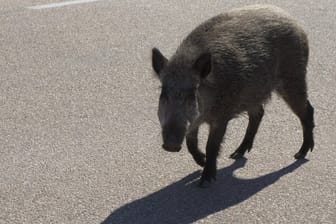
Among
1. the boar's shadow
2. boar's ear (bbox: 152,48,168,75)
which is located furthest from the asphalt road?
boar's ear (bbox: 152,48,168,75)

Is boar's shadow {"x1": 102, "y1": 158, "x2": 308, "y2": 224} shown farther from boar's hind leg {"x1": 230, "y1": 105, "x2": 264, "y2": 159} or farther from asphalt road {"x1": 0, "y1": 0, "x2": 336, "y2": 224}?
boar's hind leg {"x1": 230, "y1": 105, "x2": 264, "y2": 159}

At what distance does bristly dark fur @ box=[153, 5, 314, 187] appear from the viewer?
551 cm

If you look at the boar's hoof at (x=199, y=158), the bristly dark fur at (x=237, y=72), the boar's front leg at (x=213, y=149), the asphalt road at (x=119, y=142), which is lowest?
the asphalt road at (x=119, y=142)

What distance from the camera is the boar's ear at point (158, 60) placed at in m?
5.59

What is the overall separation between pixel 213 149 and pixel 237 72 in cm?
59

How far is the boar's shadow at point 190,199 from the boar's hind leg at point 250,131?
0.16 metres

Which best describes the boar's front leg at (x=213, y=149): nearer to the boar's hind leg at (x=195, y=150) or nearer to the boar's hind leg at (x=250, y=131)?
the boar's hind leg at (x=195, y=150)

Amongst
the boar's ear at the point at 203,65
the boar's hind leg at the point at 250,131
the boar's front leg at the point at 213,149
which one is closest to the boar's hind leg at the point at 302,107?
the boar's hind leg at the point at 250,131

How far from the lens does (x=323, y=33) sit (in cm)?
931

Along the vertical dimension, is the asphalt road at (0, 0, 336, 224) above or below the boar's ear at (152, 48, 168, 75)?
below

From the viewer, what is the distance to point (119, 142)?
21.1 ft

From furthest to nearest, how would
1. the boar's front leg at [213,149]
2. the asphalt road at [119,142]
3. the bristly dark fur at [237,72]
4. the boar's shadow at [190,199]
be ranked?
the boar's front leg at [213,149]
the bristly dark fur at [237,72]
the asphalt road at [119,142]
the boar's shadow at [190,199]

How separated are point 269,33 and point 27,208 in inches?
88.5

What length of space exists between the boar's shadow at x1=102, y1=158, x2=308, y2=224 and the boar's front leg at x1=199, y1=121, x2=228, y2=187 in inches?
3.6
